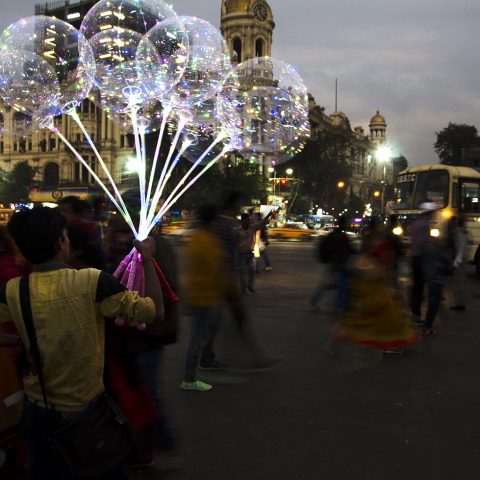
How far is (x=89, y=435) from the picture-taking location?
7.22ft

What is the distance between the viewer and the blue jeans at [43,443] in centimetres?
228

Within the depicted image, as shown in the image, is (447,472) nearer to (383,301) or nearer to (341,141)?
(383,301)

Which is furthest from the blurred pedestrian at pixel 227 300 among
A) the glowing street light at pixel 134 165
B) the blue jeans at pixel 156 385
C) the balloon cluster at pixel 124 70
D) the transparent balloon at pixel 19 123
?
the transparent balloon at pixel 19 123

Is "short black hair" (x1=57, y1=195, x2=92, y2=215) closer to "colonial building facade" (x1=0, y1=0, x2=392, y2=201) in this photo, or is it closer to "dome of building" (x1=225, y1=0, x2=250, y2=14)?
"colonial building facade" (x1=0, y1=0, x2=392, y2=201)

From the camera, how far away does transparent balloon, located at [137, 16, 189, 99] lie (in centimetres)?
867

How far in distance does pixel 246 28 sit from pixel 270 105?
71940 millimetres

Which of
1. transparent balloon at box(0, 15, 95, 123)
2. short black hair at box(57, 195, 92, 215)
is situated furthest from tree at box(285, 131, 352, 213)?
short black hair at box(57, 195, 92, 215)

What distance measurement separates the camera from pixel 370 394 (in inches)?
213

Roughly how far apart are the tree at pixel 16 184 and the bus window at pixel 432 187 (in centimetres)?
6028

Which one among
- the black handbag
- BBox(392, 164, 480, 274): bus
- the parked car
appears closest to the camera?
the black handbag

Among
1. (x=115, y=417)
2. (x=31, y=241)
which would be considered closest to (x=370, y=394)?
(x=115, y=417)

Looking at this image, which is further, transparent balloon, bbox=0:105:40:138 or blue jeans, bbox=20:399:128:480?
transparent balloon, bbox=0:105:40:138

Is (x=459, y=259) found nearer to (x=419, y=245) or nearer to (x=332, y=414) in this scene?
(x=419, y=245)

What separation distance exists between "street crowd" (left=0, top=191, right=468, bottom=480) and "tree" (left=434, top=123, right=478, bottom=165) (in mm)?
77623
